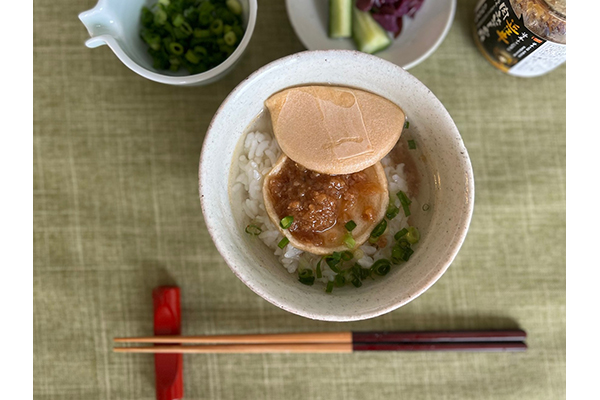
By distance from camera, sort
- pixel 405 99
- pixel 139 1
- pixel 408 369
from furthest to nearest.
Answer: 1. pixel 408 369
2. pixel 139 1
3. pixel 405 99

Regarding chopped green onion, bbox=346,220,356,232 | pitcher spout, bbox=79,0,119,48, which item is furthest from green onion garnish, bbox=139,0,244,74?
chopped green onion, bbox=346,220,356,232

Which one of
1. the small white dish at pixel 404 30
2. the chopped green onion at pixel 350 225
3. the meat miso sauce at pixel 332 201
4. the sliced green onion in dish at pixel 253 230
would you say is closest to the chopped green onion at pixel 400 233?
the meat miso sauce at pixel 332 201

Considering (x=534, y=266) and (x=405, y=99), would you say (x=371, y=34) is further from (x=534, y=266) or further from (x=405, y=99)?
(x=534, y=266)

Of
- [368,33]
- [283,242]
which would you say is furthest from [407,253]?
[368,33]

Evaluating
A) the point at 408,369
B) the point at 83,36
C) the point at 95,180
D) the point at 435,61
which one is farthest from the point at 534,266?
the point at 83,36

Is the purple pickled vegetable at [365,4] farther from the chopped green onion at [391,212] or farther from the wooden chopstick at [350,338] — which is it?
the wooden chopstick at [350,338]

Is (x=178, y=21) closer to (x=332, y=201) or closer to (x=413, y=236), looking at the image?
(x=332, y=201)
